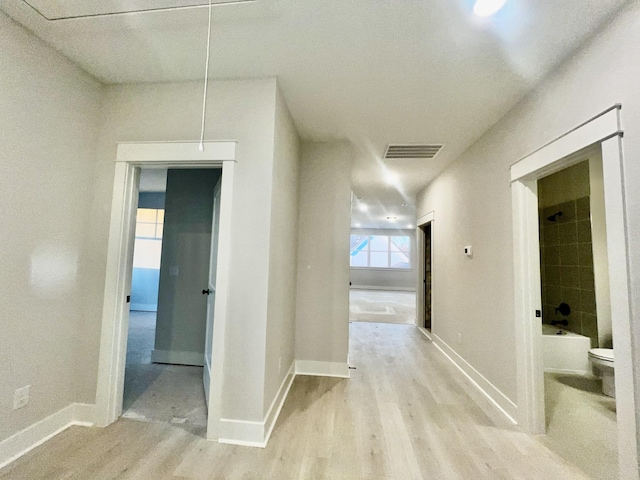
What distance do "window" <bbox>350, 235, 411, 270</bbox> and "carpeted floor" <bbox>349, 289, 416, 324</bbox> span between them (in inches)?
64.7

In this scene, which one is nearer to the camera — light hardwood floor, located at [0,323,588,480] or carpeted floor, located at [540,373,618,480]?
light hardwood floor, located at [0,323,588,480]

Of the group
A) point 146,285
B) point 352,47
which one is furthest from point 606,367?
point 146,285

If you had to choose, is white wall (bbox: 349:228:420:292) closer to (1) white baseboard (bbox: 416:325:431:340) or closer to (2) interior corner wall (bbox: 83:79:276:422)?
(1) white baseboard (bbox: 416:325:431:340)

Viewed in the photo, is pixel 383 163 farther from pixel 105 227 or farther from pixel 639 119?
pixel 105 227

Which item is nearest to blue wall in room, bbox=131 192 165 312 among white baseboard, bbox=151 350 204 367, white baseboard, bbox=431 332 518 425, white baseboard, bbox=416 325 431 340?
white baseboard, bbox=151 350 204 367

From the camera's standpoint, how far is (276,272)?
2.22m

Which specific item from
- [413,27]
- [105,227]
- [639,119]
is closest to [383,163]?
[413,27]

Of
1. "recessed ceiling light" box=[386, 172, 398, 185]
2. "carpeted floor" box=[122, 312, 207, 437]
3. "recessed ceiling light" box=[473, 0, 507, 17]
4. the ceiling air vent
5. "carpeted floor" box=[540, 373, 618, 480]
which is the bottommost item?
"carpeted floor" box=[122, 312, 207, 437]

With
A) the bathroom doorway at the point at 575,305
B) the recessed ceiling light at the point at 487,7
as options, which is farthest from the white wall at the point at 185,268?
the bathroom doorway at the point at 575,305

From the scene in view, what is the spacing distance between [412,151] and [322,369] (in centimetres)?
281

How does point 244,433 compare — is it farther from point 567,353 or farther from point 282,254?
point 567,353

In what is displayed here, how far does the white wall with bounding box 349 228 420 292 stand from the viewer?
1101 cm

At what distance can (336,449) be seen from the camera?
1834mm

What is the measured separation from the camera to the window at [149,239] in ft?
20.1
